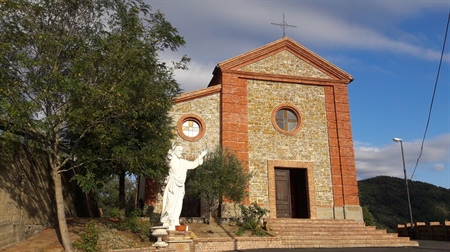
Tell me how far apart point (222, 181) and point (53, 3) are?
8882mm

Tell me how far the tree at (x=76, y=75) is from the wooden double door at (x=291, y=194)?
797cm

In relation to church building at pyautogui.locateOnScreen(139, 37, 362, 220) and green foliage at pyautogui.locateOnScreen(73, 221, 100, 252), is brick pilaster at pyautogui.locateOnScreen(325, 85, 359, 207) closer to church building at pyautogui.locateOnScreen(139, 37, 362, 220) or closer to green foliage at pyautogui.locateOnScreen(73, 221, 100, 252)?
church building at pyautogui.locateOnScreen(139, 37, 362, 220)

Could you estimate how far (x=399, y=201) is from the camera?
4794 cm

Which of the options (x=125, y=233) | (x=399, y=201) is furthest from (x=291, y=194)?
(x=399, y=201)

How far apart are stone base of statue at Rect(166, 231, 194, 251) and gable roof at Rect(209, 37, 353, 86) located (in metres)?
9.81

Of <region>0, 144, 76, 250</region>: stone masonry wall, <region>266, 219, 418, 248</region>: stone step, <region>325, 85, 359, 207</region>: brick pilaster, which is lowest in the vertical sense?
<region>266, 219, 418, 248</region>: stone step

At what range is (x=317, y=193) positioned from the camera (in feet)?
59.5

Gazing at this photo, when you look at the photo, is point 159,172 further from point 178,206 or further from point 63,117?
point 63,117

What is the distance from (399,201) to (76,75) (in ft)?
156

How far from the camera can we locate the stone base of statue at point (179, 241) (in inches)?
426

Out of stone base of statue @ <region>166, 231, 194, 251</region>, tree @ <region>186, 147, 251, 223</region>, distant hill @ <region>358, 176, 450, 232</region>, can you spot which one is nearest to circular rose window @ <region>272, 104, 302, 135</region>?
tree @ <region>186, 147, 251, 223</region>

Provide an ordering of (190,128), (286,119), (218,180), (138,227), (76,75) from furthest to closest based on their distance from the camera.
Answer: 1. (286,119)
2. (190,128)
3. (218,180)
4. (138,227)
5. (76,75)

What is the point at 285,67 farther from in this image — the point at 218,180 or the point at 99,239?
the point at 99,239

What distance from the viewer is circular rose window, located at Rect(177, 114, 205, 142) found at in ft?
57.9
